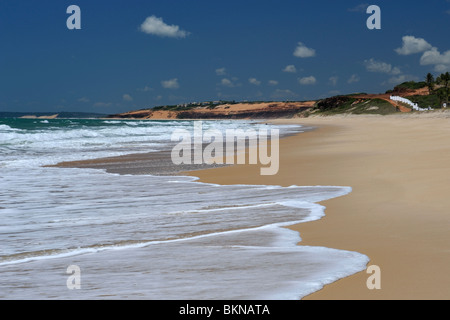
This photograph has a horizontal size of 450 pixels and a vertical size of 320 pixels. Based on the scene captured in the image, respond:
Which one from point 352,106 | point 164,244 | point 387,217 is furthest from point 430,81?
point 164,244

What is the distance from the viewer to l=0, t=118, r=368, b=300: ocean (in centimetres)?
369

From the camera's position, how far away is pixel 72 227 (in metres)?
6.18

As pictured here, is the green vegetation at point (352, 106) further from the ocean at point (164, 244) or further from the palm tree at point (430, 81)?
the ocean at point (164, 244)

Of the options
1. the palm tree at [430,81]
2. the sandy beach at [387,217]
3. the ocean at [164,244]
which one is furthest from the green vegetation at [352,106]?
the ocean at [164,244]

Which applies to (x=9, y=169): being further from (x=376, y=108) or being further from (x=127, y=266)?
(x=376, y=108)

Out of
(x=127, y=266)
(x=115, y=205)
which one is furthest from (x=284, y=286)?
(x=115, y=205)

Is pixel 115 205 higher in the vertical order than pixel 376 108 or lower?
lower

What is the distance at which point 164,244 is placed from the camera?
520 cm

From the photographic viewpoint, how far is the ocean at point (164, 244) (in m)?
3.69

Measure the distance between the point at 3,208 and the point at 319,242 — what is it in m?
5.05

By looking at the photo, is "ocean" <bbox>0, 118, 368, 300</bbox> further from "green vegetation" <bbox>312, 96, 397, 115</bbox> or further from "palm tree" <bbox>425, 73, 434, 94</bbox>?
"palm tree" <bbox>425, 73, 434, 94</bbox>

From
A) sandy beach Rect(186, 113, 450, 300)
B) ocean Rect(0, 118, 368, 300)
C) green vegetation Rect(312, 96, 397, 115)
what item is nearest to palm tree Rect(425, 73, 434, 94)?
green vegetation Rect(312, 96, 397, 115)

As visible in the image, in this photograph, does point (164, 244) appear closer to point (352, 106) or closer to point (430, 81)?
point (352, 106)

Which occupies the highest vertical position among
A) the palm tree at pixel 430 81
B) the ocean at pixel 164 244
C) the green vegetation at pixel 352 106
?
the palm tree at pixel 430 81
